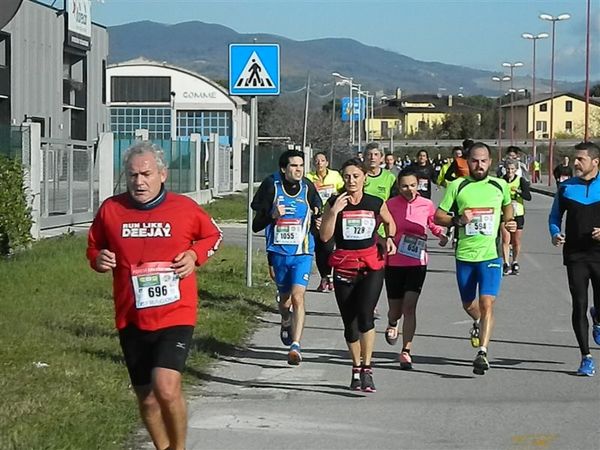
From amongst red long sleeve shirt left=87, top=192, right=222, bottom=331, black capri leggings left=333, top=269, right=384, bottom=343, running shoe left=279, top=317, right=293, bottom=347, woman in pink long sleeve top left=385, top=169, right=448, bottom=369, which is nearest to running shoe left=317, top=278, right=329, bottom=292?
running shoe left=279, top=317, right=293, bottom=347

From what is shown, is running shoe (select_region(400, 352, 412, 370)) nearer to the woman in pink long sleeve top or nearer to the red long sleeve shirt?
the woman in pink long sleeve top

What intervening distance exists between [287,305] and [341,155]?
186 ft

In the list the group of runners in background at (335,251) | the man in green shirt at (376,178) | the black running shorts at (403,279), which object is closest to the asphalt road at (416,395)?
the group of runners in background at (335,251)

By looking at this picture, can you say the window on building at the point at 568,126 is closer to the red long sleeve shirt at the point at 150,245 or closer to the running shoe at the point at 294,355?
the running shoe at the point at 294,355

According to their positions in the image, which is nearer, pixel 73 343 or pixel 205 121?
pixel 73 343

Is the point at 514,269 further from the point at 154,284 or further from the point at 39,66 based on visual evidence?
the point at 39,66

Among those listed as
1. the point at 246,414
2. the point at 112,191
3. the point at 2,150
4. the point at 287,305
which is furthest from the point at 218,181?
the point at 246,414

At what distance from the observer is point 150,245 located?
6.76 meters

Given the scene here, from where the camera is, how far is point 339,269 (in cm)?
959

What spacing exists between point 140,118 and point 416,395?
322ft

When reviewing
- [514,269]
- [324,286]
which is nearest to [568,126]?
[514,269]

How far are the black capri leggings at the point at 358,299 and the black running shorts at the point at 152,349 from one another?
286cm

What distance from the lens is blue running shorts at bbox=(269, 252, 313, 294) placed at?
11.1 m

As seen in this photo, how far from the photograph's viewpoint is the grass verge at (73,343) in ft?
25.0
